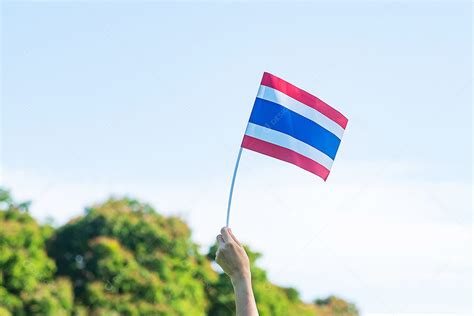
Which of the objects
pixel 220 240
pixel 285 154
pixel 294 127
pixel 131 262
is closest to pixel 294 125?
pixel 294 127

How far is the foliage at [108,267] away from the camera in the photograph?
27562 mm

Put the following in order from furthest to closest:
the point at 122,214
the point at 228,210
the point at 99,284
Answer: the point at 122,214 → the point at 99,284 → the point at 228,210

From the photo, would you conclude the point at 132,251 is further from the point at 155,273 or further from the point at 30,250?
the point at 30,250

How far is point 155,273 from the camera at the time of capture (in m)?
29.6

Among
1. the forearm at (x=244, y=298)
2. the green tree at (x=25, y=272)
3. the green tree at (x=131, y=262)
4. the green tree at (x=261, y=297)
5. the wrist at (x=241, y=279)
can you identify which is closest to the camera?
the forearm at (x=244, y=298)

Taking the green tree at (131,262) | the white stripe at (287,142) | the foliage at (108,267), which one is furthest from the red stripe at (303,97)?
the green tree at (131,262)

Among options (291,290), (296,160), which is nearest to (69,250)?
(291,290)

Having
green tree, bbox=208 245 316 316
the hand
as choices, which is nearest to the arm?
the hand

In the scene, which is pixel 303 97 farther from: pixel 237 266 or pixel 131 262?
pixel 131 262

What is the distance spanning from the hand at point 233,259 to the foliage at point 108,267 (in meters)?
23.4

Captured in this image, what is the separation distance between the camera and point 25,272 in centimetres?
2767

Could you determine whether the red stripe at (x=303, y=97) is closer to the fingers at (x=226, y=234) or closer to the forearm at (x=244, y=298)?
the fingers at (x=226, y=234)

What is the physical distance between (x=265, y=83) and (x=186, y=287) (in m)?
26.2

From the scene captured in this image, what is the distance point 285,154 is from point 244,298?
2.15 metres
